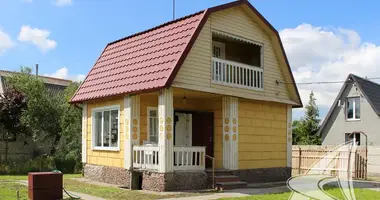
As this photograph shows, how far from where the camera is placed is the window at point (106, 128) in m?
16.6

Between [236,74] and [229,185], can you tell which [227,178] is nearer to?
[229,185]

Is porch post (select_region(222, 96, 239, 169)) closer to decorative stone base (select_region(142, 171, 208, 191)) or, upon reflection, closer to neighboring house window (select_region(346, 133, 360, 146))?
decorative stone base (select_region(142, 171, 208, 191))

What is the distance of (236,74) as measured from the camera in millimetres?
16844

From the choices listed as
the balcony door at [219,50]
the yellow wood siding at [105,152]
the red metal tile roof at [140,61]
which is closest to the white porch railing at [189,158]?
the red metal tile roof at [140,61]

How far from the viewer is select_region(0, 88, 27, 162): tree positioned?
79.5ft

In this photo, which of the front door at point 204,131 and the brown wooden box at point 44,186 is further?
the front door at point 204,131

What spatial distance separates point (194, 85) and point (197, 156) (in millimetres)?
2396

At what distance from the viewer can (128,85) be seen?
608 inches

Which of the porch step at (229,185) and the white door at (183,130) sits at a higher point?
the white door at (183,130)

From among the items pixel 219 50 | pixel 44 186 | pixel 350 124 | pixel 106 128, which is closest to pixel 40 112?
pixel 106 128

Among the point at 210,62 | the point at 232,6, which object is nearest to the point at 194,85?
the point at 210,62

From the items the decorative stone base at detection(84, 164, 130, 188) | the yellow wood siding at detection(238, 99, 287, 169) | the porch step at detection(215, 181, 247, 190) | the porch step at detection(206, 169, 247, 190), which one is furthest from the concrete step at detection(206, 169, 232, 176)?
the decorative stone base at detection(84, 164, 130, 188)

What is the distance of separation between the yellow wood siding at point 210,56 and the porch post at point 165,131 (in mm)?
552

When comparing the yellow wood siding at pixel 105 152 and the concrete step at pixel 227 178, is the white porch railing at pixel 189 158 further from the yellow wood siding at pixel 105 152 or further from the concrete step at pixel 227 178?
the yellow wood siding at pixel 105 152
